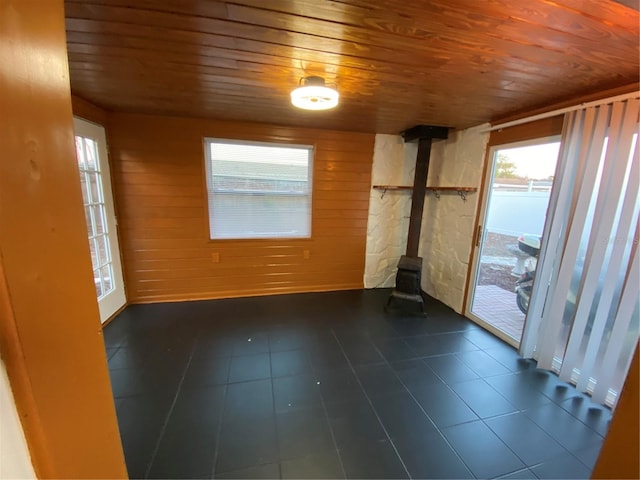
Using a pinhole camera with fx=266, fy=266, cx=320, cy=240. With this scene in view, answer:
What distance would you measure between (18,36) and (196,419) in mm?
1891

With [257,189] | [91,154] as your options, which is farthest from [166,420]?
[91,154]

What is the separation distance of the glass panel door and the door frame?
3.85 metres

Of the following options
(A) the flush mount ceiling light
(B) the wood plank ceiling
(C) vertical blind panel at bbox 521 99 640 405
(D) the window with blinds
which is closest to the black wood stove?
(B) the wood plank ceiling

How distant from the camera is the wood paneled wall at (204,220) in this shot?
2.89 m

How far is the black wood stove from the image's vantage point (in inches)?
119

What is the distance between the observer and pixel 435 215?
11.5 feet

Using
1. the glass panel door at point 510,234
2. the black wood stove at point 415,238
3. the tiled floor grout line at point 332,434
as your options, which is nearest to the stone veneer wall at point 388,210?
the black wood stove at point 415,238

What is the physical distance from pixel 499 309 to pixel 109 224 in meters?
4.21

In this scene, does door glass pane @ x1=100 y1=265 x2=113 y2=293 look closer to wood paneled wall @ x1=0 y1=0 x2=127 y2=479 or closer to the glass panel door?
wood paneled wall @ x1=0 y1=0 x2=127 y2=479

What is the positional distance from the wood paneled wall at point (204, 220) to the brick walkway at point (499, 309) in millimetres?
1461

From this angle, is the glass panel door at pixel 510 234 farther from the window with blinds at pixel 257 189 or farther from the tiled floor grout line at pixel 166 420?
the tiled floor grout line at pixel 166 420

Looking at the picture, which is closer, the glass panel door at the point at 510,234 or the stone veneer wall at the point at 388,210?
the glass panel door at the point at 510,234

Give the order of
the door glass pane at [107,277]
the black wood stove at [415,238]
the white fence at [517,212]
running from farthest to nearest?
the black wood stove at [415,238]
the door glass pane at [107,277]
the white fence at [517,212]

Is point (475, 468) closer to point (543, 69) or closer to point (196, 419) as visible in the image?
point (196, 419)
